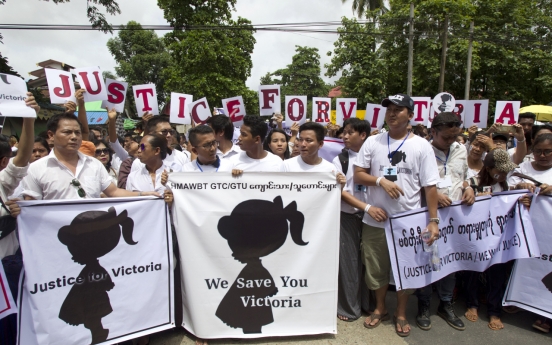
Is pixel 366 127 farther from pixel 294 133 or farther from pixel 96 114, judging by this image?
pixel 96 114

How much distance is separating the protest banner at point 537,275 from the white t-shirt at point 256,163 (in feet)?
8.09

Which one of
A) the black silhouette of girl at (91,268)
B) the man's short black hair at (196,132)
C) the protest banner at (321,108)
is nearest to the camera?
the black silhouette of girl at (91,268)

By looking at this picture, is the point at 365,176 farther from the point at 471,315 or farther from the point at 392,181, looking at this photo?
the point at 471,315

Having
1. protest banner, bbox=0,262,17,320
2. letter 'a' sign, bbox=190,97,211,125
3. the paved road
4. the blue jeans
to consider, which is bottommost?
the paved road

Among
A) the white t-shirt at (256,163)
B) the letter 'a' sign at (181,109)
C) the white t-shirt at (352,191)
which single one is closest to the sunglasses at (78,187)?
the white t-shirt at (256,163)

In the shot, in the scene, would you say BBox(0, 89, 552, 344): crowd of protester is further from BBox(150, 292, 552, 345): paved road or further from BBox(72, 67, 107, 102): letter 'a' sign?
BBox(72, 67, 107, 102): letter 'a' sign

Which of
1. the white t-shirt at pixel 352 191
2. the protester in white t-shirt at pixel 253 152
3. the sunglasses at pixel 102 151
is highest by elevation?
the protester in white t-shirt at pixel 253 152

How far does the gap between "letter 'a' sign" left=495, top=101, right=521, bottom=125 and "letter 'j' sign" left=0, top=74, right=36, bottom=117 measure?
6.90 meters

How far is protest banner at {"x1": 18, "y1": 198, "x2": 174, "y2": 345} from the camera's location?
2.62 metres

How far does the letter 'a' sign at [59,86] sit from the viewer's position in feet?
13.5

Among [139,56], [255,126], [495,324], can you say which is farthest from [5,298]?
[139,56]

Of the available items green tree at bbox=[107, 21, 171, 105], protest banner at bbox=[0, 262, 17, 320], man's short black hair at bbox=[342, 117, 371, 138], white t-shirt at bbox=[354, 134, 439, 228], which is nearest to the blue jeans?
white t-shirt at bbox=[354, 134, 439, 228]

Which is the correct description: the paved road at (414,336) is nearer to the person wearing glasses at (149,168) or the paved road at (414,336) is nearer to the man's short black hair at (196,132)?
the person wearing glasses at (149,168)

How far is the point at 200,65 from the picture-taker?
21000 millimetres
